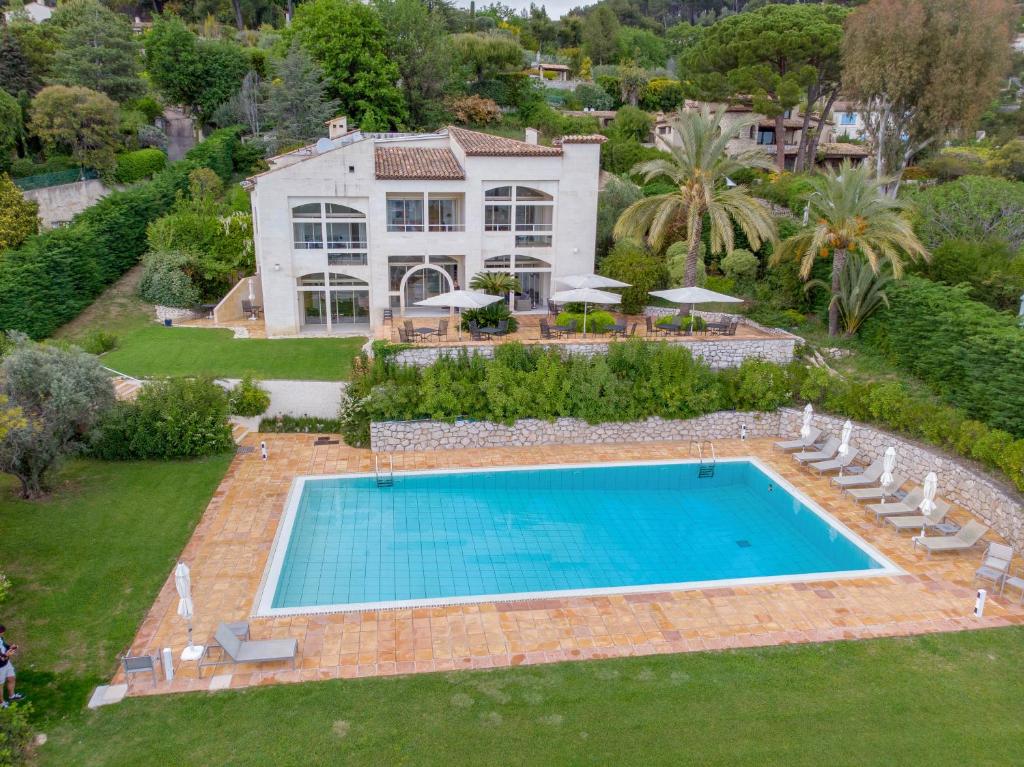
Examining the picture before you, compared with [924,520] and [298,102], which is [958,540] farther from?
[298,102]

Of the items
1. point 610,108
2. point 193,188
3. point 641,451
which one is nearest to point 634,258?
point 641,451

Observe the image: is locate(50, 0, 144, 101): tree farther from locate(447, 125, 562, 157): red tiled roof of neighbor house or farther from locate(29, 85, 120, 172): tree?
locate(447, 125, 562, 157): red tiled roof of neighbor house

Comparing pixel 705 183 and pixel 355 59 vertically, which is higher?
pixel 355 59

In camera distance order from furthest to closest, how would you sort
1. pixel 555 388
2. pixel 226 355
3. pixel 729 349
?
1. pixel 226 355
2. pixel 729 349
3. pixel 555 388

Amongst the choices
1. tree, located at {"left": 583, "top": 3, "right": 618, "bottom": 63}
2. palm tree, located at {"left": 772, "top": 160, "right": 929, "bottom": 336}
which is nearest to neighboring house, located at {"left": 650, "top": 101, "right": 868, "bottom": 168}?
palm tree, located at {"left": 772, "top": 160, "right": 929, "bottom": 336}

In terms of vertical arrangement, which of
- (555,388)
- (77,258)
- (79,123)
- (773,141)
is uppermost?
(773,141)

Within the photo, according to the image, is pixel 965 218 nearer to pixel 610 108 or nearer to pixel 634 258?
pixel 634 258

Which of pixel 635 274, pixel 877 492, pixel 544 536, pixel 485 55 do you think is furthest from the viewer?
pixel 485 55

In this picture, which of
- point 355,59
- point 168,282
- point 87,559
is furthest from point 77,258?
point 355,59
